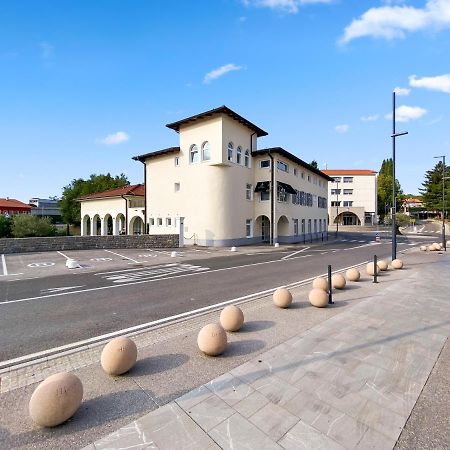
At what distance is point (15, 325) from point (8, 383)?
273cm

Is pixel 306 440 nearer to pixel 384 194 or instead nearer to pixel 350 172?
pixel 350 172

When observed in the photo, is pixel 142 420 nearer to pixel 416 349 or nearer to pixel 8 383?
pixel 8 383

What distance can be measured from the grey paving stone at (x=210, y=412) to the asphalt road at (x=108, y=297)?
10.7 feet

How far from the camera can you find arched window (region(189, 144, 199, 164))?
26.5m

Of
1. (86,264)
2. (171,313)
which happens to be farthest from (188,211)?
(171,313)

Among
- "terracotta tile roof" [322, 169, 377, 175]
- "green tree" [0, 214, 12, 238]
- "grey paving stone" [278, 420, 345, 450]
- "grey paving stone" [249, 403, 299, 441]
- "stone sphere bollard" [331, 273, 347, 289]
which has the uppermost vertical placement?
"terracotta tile roof" [322, 169, 377, 175]

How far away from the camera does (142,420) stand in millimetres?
2963

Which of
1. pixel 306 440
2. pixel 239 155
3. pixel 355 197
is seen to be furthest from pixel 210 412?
pixel 355 197

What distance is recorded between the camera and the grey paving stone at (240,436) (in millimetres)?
2634

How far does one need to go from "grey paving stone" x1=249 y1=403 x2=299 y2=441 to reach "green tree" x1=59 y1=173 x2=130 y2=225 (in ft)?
195

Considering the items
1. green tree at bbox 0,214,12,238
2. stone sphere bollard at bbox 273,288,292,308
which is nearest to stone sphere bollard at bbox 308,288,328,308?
stone sphere bollard at bbox 273,288,292,308

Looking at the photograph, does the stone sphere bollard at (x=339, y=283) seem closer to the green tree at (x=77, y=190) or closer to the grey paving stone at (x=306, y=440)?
the grey paving stone at (x=306, y=440)

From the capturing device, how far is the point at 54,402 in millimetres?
2832

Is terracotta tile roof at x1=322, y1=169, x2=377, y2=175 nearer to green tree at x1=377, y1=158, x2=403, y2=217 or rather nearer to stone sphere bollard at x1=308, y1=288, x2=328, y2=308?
green tree at x1=377, y1=158, x2=403, y2=217
